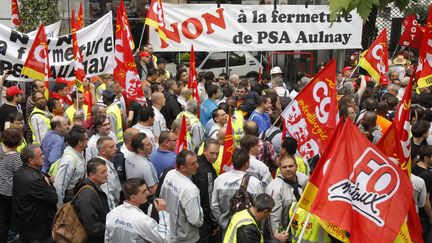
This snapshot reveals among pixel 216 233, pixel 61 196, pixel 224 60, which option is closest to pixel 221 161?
pixel 216 233

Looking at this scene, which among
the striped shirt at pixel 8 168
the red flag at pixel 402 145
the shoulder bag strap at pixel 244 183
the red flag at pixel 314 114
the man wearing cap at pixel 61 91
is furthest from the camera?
the man wearing cap at pixel 61 91

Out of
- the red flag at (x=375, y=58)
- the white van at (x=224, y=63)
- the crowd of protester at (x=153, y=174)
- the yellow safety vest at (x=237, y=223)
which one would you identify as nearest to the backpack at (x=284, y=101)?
the crowd of protester at (x=153, y=174)

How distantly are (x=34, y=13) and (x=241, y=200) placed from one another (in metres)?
9.90

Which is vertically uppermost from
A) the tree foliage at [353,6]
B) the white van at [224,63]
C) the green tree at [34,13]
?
the tree foliage at [353,6]

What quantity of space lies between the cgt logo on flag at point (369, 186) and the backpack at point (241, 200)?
4.11ft

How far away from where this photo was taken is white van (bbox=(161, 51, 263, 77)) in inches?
717

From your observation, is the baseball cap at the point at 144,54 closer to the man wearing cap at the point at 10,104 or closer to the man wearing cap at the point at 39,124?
the man wearing cap at the point at 10,104

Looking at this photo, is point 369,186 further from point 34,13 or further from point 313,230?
point 34,13

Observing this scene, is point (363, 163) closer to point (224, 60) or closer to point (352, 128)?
point (352, 128)

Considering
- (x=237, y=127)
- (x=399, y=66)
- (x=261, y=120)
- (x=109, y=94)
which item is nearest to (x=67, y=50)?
(x=109, y=94)

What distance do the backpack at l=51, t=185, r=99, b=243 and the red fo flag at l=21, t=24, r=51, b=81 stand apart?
169 inches

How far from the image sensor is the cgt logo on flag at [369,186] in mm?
5340

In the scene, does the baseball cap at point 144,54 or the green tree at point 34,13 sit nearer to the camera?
the baseball cap at point 144,54

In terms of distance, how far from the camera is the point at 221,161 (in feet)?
25.7
